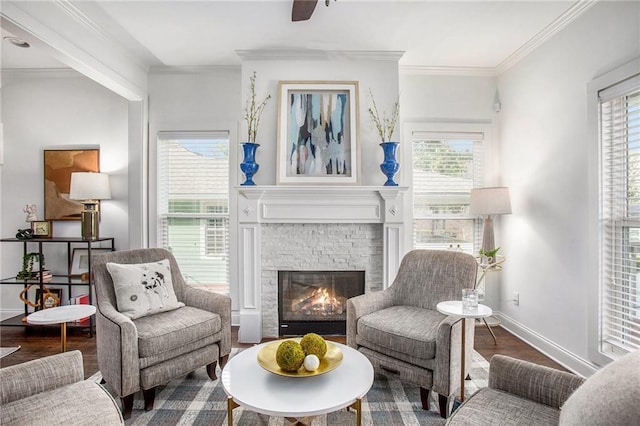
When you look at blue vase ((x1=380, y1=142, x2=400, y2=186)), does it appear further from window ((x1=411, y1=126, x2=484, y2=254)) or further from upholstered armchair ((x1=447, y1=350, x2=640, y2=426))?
upholstered armchair ((x1=447, y1=350, x2=640, y2=426))

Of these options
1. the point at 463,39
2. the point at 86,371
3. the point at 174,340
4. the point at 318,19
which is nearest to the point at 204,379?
the point at 174,340

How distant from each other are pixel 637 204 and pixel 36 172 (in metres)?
5.36

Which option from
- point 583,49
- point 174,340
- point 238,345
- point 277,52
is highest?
point 277,52

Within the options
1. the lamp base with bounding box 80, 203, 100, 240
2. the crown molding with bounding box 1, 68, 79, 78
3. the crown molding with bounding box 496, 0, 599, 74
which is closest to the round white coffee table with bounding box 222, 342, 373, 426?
the lamp base with bounding box 80, 203, 100, 240

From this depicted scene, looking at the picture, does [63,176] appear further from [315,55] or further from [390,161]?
[390,161]

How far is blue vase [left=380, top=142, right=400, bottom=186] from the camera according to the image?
3.17 metres

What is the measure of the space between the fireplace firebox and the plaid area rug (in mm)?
981

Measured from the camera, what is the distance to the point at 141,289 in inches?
91.7

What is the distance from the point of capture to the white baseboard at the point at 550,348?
254 centimetres

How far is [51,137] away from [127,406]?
3.17 m

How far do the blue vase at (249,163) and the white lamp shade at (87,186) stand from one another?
5.02ft

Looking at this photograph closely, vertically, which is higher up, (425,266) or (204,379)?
(425,266)

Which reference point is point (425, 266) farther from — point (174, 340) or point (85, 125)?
point (85, 125)

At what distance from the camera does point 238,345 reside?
10.4ft
